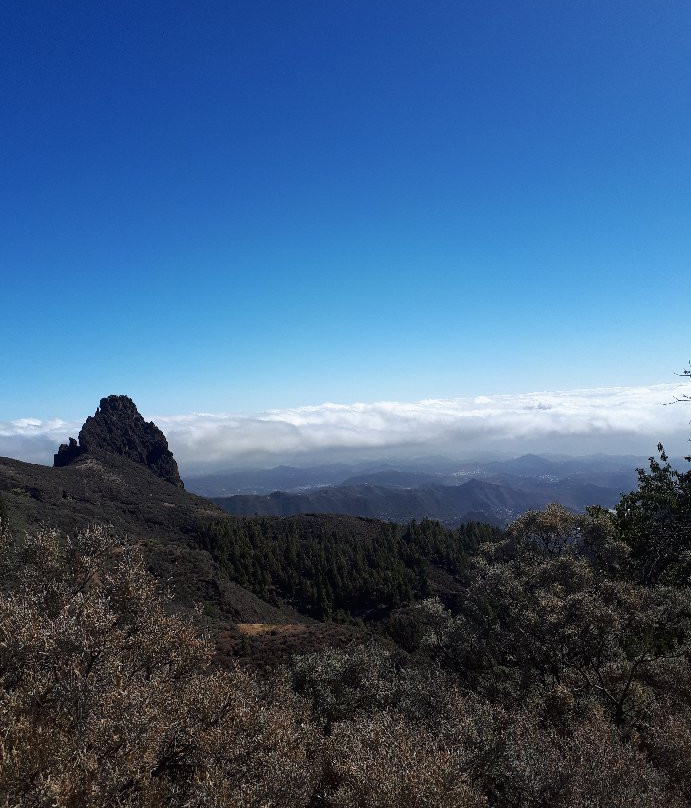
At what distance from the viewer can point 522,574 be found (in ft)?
109

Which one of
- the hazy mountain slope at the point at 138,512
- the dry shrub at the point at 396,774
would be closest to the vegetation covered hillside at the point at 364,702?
the dry shrub at the point at 396,774

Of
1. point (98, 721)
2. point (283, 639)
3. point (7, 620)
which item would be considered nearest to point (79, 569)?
point (7, 620)

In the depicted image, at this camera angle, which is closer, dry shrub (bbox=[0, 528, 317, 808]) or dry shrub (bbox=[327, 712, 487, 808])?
dry shrub (bbox=[0, 528, 317, 808])

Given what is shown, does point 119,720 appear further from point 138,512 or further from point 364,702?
point 138,512

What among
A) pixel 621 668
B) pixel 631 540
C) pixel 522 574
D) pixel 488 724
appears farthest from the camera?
pixel 631 540

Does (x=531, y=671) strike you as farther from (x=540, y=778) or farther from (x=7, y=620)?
(x=7, y=620)

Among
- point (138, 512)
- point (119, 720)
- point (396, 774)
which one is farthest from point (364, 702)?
point (138, 512)

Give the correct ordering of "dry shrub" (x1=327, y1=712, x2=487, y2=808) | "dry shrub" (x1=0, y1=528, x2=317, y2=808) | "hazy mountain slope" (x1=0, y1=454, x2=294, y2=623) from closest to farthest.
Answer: "dry shrub" (x1=0, y1=528, x2=317, y2=808) → "dry shrub" (x1=327, y1=712, x2=487, y2=808) → "hazy mountain slope" (x1=0, y1=454, x2=294, y2=623)

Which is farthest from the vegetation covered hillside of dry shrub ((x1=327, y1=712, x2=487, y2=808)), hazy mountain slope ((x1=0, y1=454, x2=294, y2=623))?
hazy mountain slope ((x1=0, y1=454, x2=294, y2=623))

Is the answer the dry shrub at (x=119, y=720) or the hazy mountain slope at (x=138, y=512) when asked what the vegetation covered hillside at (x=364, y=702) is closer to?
the dry shrub at (x=119, y=720)

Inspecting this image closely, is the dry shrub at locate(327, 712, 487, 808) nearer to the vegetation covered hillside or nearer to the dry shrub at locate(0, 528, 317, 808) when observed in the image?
the vegetation covered hillside

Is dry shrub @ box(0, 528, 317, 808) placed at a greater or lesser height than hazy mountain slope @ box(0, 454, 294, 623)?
greater

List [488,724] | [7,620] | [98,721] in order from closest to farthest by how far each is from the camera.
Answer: [98,721]
[7,620]
[488,724]

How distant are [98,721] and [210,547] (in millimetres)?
123226
